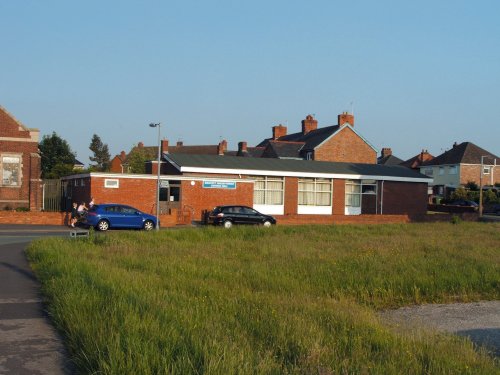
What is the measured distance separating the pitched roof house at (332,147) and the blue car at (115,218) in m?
32.3

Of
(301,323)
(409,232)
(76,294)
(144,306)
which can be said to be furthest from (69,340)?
(409,232)

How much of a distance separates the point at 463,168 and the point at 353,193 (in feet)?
116

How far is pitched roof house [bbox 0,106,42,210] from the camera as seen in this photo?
133ft

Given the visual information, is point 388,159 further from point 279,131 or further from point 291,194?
point 291,194

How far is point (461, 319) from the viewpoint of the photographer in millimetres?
11445

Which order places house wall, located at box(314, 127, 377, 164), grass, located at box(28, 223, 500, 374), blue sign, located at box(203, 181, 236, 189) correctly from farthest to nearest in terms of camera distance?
house wall, located at box(314, 127, 377, 164) → blue sign, located at box(203, 181, 236, 189) → grass, located at box(28, 223, 500, 374)

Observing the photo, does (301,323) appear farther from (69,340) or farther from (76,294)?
(76,294)

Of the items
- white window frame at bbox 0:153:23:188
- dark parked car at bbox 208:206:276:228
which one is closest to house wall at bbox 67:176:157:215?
white window frame at bbox 0:153:23:188

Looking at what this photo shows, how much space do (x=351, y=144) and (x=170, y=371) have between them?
61.5 meters

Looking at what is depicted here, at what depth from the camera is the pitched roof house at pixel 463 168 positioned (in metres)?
78.5

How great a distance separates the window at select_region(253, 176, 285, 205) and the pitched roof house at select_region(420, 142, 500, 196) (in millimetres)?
40821

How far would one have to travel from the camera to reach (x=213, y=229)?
26.2 meters

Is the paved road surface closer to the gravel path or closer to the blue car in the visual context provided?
the gravel path

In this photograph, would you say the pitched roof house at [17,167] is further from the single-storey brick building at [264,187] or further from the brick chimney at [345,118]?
the brick chimney at [345,118]
